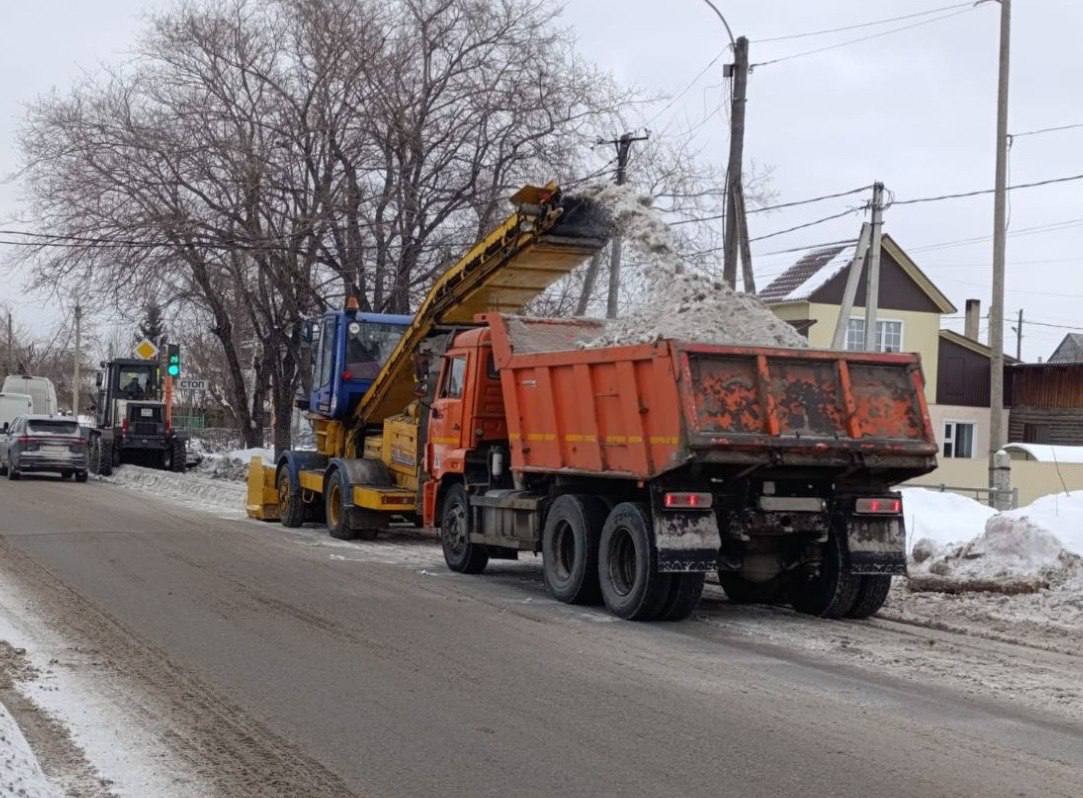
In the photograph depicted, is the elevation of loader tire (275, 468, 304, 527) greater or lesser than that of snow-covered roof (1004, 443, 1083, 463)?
lesser

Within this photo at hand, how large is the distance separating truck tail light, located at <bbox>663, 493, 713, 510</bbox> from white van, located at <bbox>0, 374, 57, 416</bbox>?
1448 inches

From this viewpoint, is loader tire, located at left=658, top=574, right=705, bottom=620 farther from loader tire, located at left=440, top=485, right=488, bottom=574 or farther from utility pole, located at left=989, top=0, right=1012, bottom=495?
utility pole, located at left=989, top=0, right=1012, bottom=495

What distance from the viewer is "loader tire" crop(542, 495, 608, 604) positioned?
40.2ft

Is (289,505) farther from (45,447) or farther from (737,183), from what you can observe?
(45,447)

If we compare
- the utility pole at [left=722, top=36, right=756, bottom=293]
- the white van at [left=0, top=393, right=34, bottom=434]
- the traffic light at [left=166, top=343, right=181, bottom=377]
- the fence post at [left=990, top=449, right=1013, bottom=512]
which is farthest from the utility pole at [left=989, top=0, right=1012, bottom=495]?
the white van at [left=0, top=393, right=34, bottom=434]

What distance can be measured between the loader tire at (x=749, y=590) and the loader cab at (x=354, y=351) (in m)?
7.78

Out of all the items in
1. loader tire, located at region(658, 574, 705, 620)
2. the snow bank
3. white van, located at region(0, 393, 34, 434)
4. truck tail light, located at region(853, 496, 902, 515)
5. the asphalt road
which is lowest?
the asphalt road

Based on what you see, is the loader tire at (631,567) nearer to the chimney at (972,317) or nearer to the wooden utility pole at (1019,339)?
the chimney at (972,317)

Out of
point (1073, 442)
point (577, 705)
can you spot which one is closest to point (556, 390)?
point (577, 705)

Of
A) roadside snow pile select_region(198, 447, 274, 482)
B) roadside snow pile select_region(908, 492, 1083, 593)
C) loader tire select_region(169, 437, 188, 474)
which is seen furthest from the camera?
loader tire select_region(169, 437, 188, 474)

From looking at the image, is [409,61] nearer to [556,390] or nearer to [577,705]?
[556,390]

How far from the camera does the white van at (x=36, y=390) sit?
4372 centimetres

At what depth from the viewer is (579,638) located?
10531 mm

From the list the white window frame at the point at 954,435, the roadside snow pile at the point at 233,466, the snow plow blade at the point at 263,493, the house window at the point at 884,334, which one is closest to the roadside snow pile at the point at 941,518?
the snow plow blade at the point at 263,493
